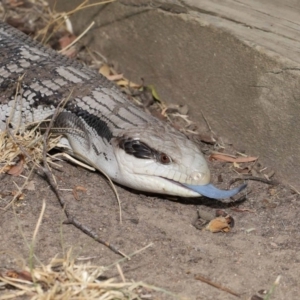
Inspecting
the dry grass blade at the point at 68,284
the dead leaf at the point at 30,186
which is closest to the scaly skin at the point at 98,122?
the dead leaf at the point at 30,186

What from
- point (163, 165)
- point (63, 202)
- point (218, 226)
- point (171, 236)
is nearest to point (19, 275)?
point (63, 202)

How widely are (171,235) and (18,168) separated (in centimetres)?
102

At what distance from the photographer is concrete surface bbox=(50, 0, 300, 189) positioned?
176 inches

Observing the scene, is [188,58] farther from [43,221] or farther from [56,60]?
[43,221]

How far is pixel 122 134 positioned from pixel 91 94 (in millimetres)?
475

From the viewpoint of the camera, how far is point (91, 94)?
4.65m

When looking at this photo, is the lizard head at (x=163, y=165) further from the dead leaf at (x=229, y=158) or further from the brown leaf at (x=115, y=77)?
the brown leaf at (x=115, y=77)

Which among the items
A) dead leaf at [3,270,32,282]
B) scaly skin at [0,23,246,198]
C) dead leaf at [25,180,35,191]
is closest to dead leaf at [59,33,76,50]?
scaly skin at [0,23,246,198]

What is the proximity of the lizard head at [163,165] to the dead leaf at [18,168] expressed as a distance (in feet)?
1.89

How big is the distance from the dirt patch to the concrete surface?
0.33m

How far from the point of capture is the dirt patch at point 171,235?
146 inches

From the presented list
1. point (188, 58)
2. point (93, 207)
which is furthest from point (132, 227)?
point (188, 58)

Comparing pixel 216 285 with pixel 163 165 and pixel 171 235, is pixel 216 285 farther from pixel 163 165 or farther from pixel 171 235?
pixel 163 165

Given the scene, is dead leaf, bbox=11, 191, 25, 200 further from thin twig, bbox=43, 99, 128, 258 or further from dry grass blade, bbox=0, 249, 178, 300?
dry grass blade, bbox=0, 249, 178, 300
